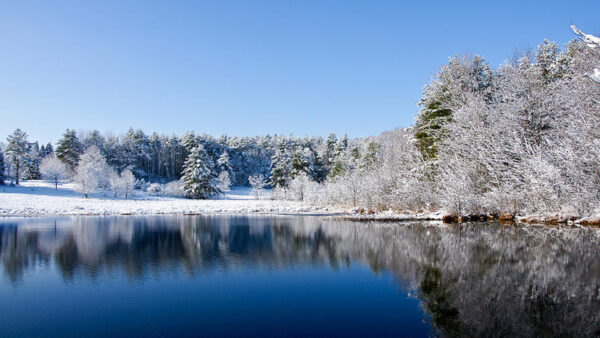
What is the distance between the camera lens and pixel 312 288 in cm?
984

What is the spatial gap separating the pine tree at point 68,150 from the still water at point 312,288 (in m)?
63.0

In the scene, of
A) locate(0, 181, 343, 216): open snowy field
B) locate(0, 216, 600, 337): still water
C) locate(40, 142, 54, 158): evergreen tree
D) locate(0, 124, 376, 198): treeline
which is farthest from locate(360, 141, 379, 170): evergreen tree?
locate(40, 142, 54, 158): evergreen tree

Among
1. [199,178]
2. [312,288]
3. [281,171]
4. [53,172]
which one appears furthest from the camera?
[281,171]

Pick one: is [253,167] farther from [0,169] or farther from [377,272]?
[377,272]

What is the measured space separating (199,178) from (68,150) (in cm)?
2784

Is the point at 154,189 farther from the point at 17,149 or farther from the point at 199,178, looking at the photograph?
the point at 17,149

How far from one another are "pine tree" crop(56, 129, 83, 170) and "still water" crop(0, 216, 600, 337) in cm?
6297

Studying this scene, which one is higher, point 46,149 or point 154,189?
point 46,149

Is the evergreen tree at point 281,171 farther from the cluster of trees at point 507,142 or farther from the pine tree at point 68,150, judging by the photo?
the pine tree at point 68,150

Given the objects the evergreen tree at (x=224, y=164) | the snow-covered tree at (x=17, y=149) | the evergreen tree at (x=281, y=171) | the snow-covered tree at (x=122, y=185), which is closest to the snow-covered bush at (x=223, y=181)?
the evergreen tree at (x=224, y=164)

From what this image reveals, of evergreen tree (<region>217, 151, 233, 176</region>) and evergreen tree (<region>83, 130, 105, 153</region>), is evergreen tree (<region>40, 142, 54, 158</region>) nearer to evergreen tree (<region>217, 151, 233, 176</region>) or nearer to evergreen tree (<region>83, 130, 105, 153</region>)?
evergreen tree (<region>83, 130, 105, 153</region>)

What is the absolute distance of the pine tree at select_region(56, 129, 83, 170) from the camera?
70.1 m

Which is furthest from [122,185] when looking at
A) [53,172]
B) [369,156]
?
[369,156]

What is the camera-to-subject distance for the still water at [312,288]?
22.5 ft
